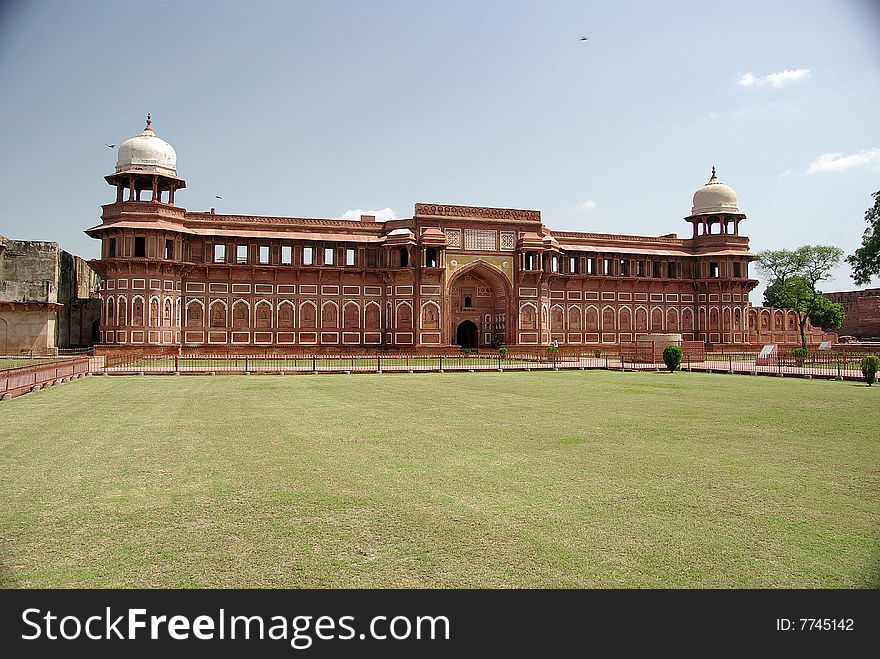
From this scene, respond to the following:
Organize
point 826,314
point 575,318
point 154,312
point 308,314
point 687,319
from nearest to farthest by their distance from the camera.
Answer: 1. point 154,312
2. point 308,314
3. point 575,318
4. point 687,319
5. point 826,314

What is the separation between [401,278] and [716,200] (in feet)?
78.1

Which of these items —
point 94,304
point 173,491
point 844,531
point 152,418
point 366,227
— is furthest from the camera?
point 94,304

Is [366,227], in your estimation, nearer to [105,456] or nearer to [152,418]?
[152,418]

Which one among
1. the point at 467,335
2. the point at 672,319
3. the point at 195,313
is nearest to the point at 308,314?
the point at 195,313

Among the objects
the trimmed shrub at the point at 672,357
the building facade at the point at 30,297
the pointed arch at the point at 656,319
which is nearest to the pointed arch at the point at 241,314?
the building facade at the point at 30,297

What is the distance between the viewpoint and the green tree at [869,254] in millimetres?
34656

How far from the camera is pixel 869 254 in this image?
35.1 m

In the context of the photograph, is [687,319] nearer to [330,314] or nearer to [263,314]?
[330,314]

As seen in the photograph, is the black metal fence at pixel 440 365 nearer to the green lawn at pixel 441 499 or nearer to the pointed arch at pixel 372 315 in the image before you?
the pointed arch at pixel 372 315

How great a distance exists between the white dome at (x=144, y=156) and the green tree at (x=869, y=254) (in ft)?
126

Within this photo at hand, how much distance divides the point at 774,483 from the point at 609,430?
11.3 ft

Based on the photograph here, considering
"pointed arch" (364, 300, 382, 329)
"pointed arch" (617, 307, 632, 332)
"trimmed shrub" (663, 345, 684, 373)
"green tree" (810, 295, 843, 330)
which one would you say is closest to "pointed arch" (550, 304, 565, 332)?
"pointed arch" (617, 307, 632, 332)

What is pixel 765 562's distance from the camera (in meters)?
4.02

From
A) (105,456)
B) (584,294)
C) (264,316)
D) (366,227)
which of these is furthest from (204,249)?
(105,456)
